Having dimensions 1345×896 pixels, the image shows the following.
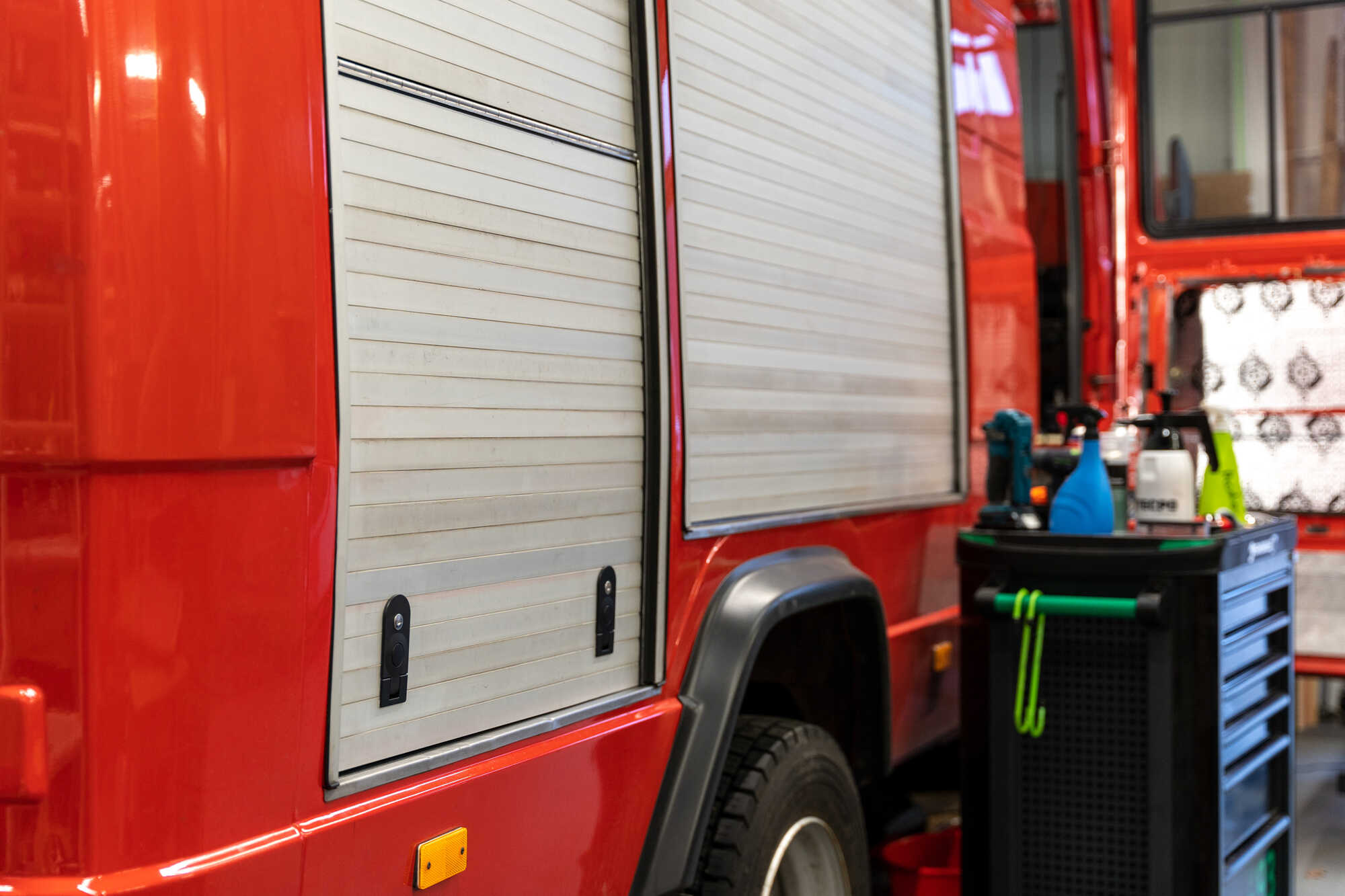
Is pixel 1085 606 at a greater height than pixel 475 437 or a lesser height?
Result: lesser

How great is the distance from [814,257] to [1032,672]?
1.12 meters

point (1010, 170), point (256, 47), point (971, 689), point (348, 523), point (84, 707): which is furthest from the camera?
point (1010, 170)

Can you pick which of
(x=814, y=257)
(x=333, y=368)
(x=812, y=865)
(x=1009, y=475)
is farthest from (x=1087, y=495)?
(x=333, y=368)

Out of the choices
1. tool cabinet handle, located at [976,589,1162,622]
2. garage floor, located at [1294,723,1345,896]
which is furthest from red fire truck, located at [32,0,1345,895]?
garage floor, located at [1294,723,1345,896]

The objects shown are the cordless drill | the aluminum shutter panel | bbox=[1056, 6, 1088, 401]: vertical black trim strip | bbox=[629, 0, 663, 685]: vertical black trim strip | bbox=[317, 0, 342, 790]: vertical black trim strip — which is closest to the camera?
bbox=[317, 0, 342, 790]: vertical black trim strip

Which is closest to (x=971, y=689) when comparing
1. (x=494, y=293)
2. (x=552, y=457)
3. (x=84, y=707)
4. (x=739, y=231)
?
(x=739, y=231)

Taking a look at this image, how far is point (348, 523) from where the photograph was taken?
166 cm

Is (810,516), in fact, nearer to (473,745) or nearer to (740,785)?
(740,785)

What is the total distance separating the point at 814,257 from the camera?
2969 millimetres

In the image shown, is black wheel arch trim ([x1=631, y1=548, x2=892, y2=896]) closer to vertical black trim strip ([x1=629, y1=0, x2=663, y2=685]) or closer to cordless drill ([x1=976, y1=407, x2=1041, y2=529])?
vertical black trim strip ([x1=629, y1=0, x2=663, y2=685])

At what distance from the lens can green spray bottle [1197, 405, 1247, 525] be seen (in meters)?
3.38

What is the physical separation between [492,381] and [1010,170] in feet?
8.97

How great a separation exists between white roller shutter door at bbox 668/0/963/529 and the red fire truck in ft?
0.04

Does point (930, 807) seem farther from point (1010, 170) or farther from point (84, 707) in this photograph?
point (84, 707)
